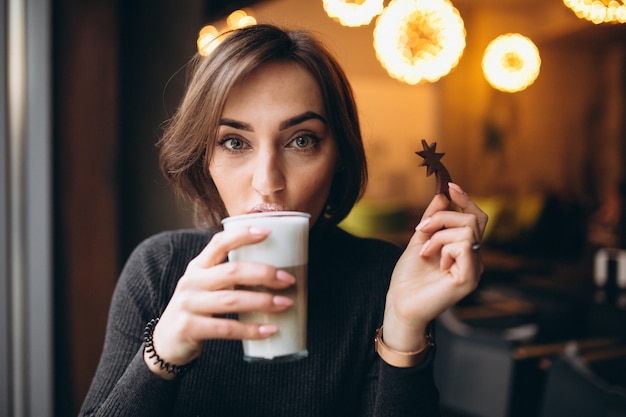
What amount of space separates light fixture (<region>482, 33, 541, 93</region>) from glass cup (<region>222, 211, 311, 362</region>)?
197 inches

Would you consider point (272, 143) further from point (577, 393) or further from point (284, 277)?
point (577, 393)

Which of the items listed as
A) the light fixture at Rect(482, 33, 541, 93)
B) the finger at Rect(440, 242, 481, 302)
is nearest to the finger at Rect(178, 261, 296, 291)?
the finger at Rect(440, 242, 481, 302)

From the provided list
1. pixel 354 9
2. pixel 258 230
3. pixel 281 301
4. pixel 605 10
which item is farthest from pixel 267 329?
pixel 354 9

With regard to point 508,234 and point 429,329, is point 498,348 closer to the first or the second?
point 429,329

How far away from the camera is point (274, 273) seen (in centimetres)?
80

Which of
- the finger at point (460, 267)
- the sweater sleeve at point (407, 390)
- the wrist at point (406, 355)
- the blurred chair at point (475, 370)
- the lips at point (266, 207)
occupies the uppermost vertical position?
the lips at point (266, 207)

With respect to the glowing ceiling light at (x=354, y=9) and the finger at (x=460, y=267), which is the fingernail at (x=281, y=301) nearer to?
the finger at (x=460, y=267)

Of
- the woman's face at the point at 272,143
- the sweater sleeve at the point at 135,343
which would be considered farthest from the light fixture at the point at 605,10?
the sweater sleeve at the point at 135,343

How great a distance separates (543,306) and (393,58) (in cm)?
239

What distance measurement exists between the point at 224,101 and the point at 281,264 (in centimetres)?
40

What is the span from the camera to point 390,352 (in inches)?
40.3

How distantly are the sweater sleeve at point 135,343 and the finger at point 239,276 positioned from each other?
22 centimetres

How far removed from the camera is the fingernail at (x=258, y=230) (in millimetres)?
798

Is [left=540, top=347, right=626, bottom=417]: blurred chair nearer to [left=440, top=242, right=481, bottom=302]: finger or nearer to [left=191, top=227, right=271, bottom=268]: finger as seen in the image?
[left=440, top=242, right=481, bottom=302]: finger
